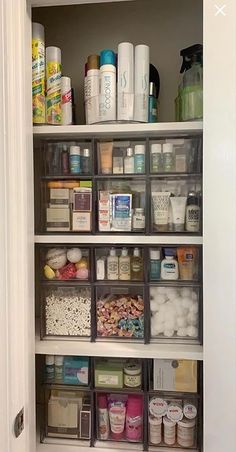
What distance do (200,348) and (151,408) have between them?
0.23 metres

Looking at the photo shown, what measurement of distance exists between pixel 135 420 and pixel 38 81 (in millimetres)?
948

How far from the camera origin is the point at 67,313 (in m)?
1.04

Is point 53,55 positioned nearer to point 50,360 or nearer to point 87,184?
point 87,184

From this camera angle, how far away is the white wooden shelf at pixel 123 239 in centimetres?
95

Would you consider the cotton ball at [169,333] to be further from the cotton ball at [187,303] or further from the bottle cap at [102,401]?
the bottle cap at [102,401]

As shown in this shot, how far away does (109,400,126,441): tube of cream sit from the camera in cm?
103

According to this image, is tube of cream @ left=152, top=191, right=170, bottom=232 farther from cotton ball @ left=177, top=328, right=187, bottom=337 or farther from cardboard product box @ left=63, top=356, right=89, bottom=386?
cardboard product box @ left=63, top=356, right=89, bottom=386

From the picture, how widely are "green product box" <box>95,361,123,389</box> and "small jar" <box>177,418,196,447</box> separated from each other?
191mm

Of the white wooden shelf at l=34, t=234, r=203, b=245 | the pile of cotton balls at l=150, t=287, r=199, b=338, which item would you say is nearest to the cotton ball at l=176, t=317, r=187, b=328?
the pile of cotton balls at l=150, t=287, r=199, b=338

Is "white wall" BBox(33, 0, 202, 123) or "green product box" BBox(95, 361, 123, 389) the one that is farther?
"white wall" BBox(33, 0, 202, 123)

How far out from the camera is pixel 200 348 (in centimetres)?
96
